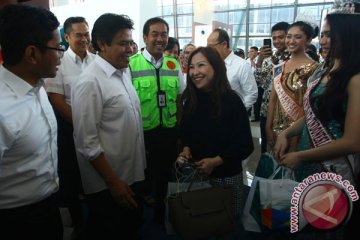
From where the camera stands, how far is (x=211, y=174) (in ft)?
5.20

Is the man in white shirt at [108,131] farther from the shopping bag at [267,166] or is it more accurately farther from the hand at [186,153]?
the shopping bag at [267,166]

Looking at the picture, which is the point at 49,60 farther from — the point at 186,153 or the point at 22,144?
the point at 186,153

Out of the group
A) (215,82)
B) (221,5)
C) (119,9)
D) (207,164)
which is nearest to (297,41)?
(215,82)

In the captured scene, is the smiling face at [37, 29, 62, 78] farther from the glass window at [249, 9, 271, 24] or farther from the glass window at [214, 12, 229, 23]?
the glass window at [214, 12, 229, 23]

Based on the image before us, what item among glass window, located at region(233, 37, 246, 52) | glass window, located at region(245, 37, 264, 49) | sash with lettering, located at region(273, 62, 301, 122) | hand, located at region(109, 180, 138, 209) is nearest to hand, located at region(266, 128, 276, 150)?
sash with lettering, located at region(273, 62, 301, 122)

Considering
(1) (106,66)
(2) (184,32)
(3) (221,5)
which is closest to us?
(1) (106,66)

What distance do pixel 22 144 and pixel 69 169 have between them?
49.9 inches

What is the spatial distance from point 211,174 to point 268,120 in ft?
3.14

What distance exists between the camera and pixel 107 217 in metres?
1.46

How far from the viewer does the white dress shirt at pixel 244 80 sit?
8.93 ft

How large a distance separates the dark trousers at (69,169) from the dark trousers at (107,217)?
56 centimetres

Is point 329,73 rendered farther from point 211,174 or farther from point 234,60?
point 234,60

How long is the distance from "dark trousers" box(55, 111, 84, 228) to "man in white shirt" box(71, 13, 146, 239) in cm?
60

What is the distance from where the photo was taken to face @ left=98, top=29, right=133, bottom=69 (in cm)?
138
